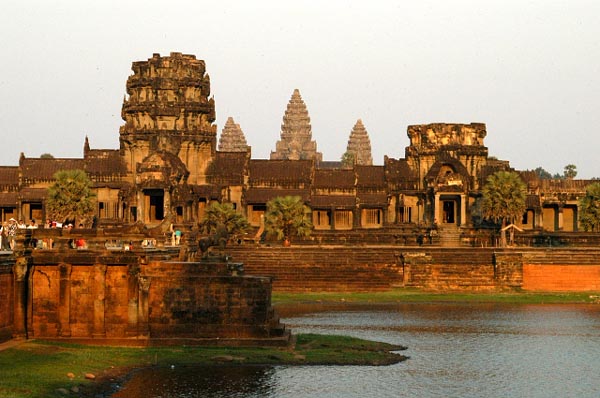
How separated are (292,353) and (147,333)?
6.33 meters

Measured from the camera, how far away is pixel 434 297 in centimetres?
8806

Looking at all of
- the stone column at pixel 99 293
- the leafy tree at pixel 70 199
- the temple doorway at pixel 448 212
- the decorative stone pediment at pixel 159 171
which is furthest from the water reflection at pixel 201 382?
the temple doorway at pixel 448 212

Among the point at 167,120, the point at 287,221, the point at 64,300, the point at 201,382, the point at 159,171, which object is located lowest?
the point at 201,382

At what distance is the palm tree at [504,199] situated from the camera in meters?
113

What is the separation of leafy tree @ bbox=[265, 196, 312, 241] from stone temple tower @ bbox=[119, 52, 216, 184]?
17328 mm

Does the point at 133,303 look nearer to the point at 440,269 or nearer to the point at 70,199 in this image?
the point at 440,269

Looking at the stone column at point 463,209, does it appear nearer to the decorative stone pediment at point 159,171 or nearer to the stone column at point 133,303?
the decorative stone pediment at point 159,171

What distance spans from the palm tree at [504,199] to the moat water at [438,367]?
36.4 metres

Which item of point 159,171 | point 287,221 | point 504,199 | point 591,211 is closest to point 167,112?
point 159,171

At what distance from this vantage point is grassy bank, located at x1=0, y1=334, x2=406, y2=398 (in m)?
45.5

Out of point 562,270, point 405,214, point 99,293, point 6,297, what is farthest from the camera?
point 405,214

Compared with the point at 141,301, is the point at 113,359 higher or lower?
lower

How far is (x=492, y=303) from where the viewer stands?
278 feet

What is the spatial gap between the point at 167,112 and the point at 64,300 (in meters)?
66.7
